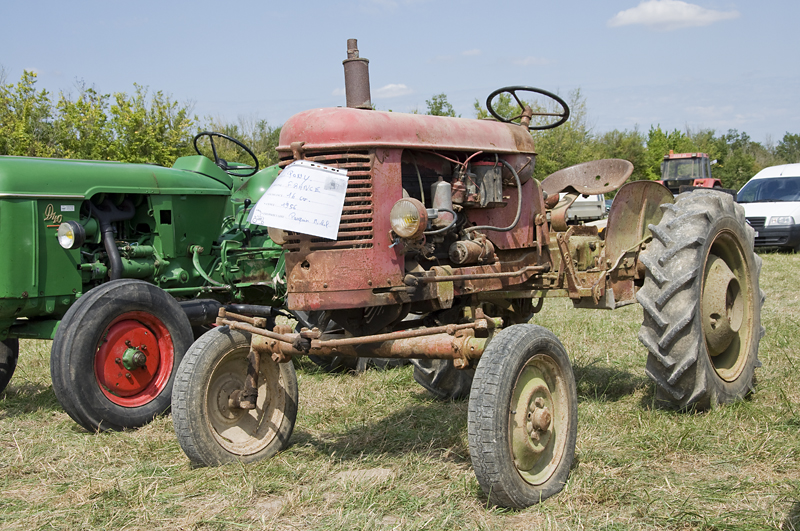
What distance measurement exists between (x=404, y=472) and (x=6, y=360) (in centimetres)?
368


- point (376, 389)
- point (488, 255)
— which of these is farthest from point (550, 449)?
point (376, 389)

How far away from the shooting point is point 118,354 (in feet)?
15.6

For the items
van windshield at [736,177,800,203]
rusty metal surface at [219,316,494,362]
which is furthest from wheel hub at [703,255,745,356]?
van windshield at [736,177,800,203]

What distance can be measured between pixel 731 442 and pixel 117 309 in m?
3.75

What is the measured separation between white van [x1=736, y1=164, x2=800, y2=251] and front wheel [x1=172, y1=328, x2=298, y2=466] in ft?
42.4

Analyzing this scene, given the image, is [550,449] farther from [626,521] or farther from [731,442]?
[731,442]

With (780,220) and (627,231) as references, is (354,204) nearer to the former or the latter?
(627,231)

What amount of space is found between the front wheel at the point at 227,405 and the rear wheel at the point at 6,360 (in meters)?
2.66

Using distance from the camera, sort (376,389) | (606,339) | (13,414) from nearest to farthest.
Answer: (13,414) → (376,389) → (606,339)

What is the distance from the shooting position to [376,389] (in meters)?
5.42

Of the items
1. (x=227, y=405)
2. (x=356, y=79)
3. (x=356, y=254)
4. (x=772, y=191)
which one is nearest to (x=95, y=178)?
(x=227, y=405)

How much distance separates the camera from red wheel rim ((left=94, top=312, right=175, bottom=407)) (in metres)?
4.70

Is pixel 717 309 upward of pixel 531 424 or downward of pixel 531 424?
upward

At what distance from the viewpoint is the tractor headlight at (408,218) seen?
3.31 metres
